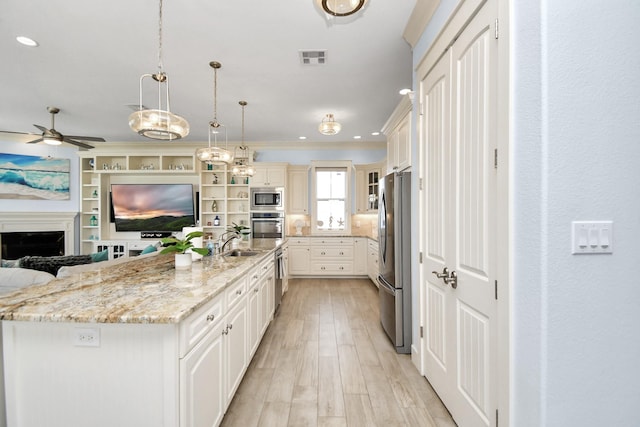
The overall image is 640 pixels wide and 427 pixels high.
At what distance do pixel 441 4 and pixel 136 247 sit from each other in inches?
263

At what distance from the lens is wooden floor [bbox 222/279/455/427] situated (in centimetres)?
185

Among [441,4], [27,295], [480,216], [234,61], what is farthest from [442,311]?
[234,61]

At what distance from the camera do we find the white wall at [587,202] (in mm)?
1101

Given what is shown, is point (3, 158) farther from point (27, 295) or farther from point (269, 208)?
point (27, 295)

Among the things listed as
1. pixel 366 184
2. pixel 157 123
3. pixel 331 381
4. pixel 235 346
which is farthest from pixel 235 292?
pixel 366 184

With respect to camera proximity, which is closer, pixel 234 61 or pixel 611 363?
pixel 611 363

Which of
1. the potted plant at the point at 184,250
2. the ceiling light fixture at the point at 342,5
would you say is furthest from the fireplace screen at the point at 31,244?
the ceiling light fixture at the point at 342,5

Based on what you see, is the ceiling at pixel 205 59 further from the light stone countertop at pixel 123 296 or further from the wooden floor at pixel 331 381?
the wooden floor at pixel 331 381

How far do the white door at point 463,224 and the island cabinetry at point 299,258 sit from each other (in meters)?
3.87

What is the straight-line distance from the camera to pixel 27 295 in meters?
1.48

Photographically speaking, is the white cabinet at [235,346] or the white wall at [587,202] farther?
the white cabinet at [235,346]

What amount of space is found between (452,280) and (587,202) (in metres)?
0.85

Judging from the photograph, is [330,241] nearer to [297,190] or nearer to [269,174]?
[297,190]

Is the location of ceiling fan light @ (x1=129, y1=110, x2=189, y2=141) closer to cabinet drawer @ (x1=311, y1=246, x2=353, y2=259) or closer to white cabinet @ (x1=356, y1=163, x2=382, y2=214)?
cabinet drawer @ (x1=311, y1=246, x2=353, y2=259)
